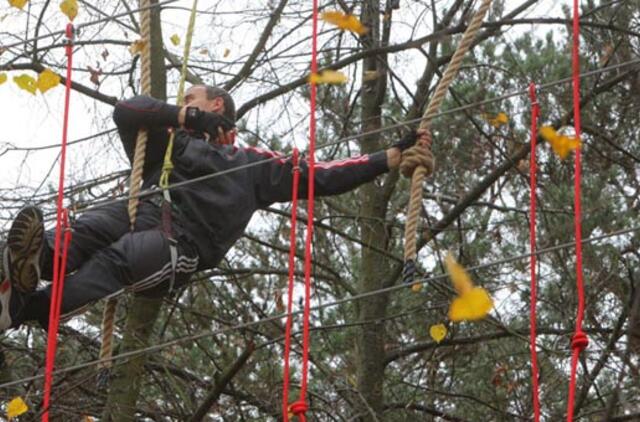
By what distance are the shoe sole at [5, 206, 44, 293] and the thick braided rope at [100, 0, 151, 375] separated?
1.06 feet

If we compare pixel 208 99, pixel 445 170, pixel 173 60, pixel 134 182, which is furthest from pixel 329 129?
pixel 134 182

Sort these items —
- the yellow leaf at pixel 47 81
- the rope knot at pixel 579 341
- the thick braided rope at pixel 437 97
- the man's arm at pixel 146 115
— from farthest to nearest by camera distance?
the yellow leaf at pixel 47 81 < the man's arm at pixel 146 115 < the thick braided rope at pixel 437 97 < the rope knot at pixel 579 341

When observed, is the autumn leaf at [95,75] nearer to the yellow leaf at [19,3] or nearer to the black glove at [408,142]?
the yellow leaf at [19,3]

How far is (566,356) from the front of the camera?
18.3 ft

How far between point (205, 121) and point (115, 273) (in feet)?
1.93

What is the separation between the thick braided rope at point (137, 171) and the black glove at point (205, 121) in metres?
0.15

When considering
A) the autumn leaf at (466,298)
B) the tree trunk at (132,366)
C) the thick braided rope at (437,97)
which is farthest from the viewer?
the tree trunk at (132,366)

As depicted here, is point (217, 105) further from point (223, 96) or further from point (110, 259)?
point (110, 259)

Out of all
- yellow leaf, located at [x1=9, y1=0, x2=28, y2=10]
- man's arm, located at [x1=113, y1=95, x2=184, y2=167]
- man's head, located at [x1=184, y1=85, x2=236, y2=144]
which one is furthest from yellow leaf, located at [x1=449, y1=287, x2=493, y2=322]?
yellow leaf, located at [x1=9, y1=0, x2=28, y2=10]

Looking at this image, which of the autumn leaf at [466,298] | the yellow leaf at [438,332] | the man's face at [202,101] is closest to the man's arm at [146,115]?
the man's face at [202,101]

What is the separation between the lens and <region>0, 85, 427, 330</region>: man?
11.9ft

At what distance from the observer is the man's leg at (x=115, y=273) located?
3.71m

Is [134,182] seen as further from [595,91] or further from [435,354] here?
[435,354]

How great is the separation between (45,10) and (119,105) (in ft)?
5.45
